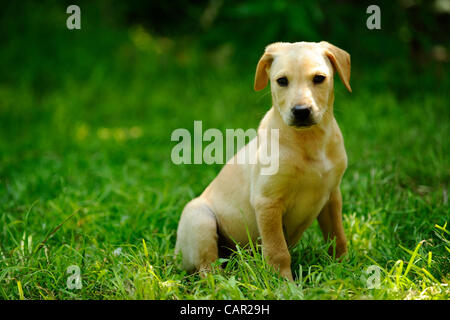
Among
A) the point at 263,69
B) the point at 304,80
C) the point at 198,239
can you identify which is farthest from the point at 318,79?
the point at 198,239

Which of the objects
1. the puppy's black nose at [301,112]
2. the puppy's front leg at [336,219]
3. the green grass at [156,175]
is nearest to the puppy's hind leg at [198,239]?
the green grass at [156,175]

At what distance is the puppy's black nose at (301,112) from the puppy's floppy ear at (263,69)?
51cm

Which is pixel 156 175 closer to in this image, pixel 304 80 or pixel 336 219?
pixel 336 219

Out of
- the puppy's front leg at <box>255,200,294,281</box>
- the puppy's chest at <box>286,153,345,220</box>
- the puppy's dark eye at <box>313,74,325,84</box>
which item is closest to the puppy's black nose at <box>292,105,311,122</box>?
the puppy's dark eye at <box>313,74,325,84</box>

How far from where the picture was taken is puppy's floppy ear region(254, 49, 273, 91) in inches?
125

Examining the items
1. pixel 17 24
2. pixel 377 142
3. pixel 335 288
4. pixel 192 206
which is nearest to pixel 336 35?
pixel 377 142

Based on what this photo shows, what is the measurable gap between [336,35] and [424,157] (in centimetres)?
324

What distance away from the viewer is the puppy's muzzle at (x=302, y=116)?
9.23ft

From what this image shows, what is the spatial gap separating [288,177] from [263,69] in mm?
756

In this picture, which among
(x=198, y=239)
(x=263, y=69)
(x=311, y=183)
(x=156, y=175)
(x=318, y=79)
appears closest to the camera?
(x=318, y=79)

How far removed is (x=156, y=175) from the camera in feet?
17.8

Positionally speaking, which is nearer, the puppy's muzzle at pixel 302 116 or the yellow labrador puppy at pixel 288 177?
the puppy's muzzle at pixel 302 116

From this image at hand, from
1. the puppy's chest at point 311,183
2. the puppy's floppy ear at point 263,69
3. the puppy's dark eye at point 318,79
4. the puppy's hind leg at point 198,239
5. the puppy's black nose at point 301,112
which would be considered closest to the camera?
the puppy's black nose at point 301,112

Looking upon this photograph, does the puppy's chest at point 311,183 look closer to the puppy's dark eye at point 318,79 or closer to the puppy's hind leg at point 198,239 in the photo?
the puppy's dark eye at point 318,79
